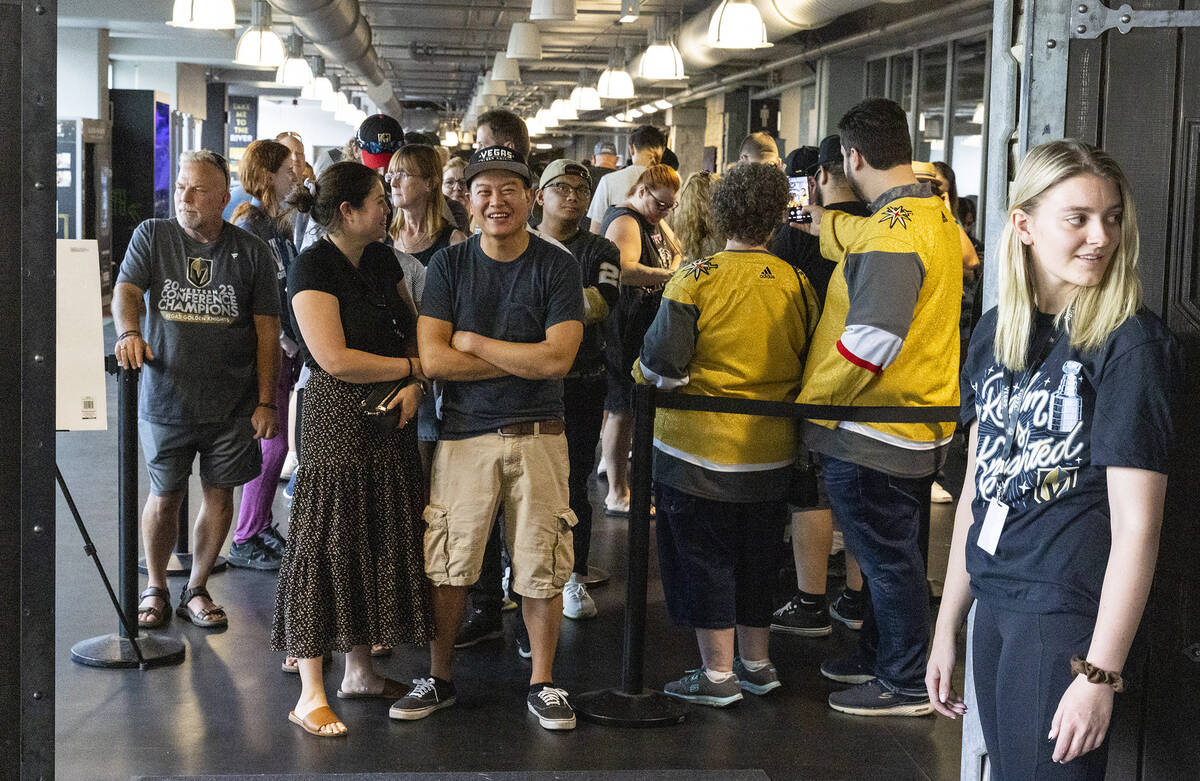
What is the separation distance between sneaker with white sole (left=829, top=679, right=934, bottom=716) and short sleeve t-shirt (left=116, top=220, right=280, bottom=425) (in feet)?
7.34

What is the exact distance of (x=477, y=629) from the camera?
4.36 meters

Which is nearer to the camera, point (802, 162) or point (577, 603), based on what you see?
point (577, 603)

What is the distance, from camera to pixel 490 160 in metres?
3.54

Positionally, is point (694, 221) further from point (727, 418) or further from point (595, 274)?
point (727, 418)

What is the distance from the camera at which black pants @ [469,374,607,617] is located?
14.5 ft

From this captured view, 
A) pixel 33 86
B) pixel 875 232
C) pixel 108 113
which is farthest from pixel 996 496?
pixel 108 113

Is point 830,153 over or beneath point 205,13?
beneath

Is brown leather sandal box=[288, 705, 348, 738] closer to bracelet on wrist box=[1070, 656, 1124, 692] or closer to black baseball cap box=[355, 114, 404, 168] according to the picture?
black baseball cap box=[355, 114, 404, 168]

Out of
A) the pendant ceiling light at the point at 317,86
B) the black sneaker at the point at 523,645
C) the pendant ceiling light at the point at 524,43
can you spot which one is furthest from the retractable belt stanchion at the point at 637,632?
the pendant ceiling light at the point at 317,86

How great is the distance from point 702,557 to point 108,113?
45.4 feet

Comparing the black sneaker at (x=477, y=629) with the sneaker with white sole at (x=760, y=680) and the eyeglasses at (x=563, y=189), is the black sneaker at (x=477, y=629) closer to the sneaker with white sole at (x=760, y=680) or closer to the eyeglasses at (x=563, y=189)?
the sneaker with white sole at (x=760, y=680)

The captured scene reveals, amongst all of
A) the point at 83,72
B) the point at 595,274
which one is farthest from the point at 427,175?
the point at 83,72

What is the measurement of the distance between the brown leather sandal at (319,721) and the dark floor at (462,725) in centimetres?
2

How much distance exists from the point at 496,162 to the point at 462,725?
157 centimetres
